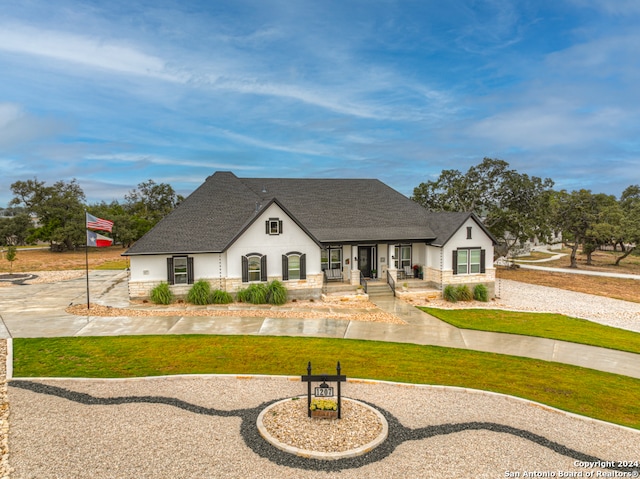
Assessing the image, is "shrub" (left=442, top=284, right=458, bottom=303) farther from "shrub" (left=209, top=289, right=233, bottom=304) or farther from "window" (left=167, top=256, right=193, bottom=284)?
"window" (left=167, top=256, right=193, bottom=284)

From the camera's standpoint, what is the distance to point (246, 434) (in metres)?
8.62

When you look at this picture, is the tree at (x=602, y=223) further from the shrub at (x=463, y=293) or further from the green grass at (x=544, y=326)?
the shrub at (x=463, y=293)

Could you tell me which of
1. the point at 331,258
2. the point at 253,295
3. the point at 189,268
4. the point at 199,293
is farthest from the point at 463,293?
the point at 189,268

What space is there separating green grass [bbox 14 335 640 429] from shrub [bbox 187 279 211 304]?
6129mm

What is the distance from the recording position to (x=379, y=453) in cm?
802

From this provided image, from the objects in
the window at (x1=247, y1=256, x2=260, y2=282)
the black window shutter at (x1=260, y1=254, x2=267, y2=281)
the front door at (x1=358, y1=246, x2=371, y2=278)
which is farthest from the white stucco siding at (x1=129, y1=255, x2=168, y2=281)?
the front door at (x1=358, y1=246, x2=371, y2=278)

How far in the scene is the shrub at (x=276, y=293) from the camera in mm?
22406

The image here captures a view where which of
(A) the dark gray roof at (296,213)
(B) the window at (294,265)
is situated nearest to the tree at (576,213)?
(A) the dark gray roof at (296,213)

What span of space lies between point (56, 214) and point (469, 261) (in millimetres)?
55356

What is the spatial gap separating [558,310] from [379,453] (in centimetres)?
2041

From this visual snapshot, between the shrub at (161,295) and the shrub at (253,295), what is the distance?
4041mm

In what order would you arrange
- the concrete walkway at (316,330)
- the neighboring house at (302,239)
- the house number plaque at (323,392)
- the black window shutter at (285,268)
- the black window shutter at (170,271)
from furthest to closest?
the black window shutter at (285,268) → the neighboring house at (302,239) → the black window shutter at (170,271) → the concrete walkway at (316,330) → the house number plaque at (323,392)

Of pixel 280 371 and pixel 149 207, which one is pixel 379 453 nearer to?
pixel 280 371

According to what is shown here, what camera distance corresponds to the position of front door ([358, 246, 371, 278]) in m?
28.4
